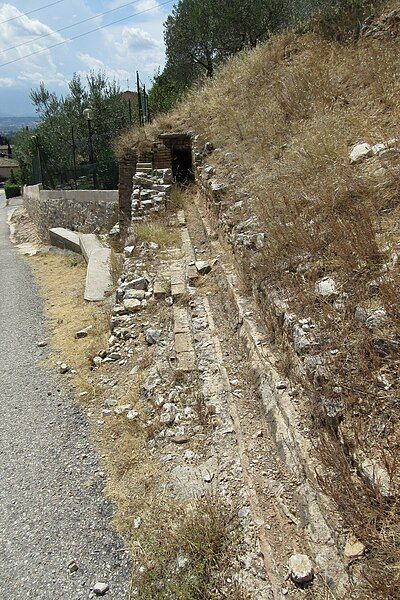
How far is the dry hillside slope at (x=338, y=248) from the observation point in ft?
6.61

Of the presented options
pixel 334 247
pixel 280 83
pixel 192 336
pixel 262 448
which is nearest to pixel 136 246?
pixel 192 336

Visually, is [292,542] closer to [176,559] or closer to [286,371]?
[176,559]

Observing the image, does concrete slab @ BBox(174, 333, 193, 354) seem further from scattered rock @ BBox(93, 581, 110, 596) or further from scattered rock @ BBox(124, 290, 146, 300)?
scattered rock @ BBox(93, 581, 110, 596)

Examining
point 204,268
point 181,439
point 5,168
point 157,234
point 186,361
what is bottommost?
point 181,439

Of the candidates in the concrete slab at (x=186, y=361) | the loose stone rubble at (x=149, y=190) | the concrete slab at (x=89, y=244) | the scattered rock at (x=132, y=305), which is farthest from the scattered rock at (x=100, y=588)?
the concrete slab at (x=89, y=244)

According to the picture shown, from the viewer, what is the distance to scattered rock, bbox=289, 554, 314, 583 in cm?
196

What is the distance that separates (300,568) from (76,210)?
55.7ft

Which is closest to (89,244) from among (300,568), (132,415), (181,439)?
(132,415)

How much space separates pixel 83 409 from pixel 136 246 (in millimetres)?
3739

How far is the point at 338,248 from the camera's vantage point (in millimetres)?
3184

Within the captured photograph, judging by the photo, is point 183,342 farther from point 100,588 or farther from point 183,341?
point 100,588

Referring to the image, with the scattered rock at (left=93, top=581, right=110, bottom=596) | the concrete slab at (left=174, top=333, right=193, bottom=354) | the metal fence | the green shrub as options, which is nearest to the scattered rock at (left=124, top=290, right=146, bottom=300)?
the concrete slab at (left=174, top=333, right=193, bottom=354)

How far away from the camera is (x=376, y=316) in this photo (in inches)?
99.2

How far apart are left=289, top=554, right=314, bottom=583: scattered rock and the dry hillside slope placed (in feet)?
0.92
